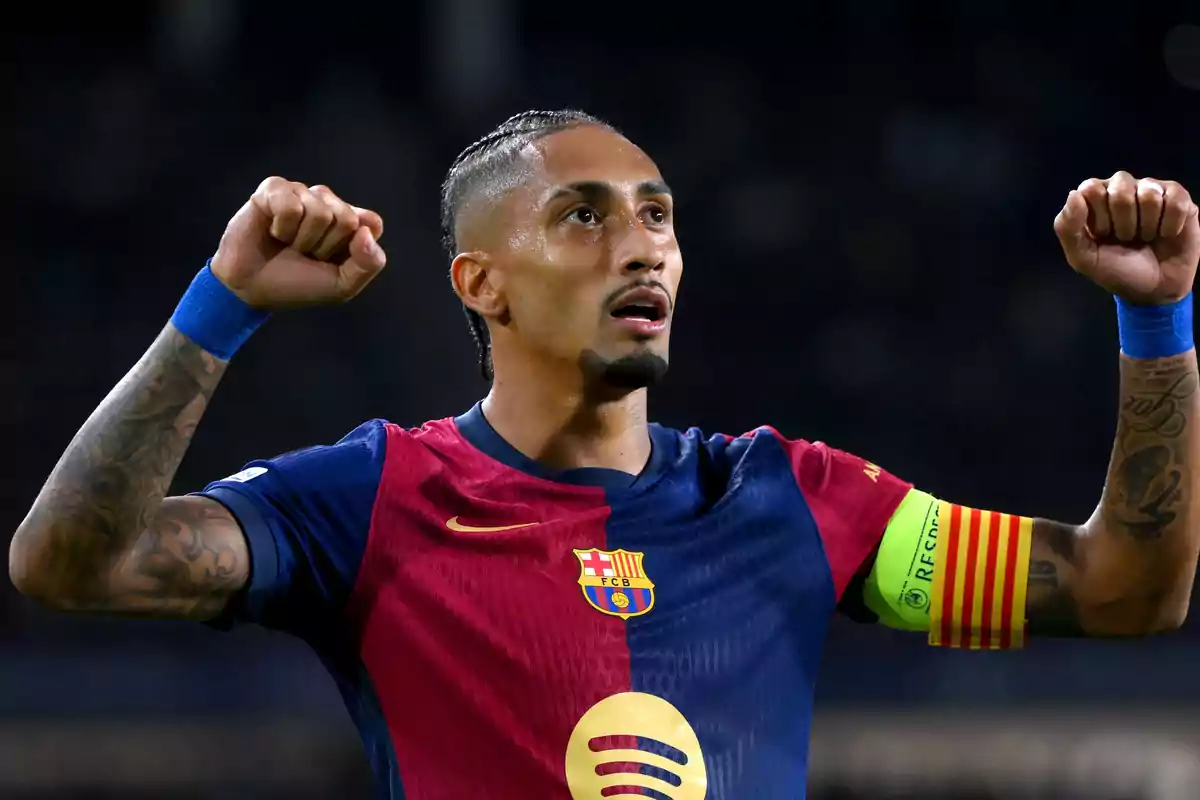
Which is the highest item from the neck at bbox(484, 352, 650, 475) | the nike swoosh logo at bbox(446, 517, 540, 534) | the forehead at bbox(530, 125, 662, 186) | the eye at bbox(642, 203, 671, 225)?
the forehead at bbox(530, 125, 662, 186)

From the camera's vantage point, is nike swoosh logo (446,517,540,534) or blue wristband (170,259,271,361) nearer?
blue wristband (170,259,271,361)

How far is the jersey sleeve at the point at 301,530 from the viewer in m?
2.62

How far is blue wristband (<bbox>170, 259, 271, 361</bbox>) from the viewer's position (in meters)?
2.50

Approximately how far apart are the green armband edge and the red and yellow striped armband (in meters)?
0.01

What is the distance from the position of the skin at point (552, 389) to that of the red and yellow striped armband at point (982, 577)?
1.2 inches

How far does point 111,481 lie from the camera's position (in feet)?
7.90

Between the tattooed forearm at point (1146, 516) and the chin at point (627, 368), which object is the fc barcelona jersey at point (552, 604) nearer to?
the chin at point (627, 368)

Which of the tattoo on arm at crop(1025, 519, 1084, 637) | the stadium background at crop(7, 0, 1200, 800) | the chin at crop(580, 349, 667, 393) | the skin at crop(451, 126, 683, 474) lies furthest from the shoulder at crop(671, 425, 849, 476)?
the stadium background at crop(7, 0, 1200, 800)

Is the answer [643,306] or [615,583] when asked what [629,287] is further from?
[615,583]

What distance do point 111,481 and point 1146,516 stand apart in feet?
5.23

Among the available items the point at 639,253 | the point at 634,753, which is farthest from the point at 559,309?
the point at 634,753

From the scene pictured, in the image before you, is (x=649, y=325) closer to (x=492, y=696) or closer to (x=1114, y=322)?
(x=492, y=696)

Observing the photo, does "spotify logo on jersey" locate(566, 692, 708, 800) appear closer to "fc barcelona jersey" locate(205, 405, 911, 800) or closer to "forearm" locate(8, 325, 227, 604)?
"fc barcelona jersey" locate(205, 405, 911, 800)

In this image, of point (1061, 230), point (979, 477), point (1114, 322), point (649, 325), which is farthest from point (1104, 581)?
point (1114, 322)
